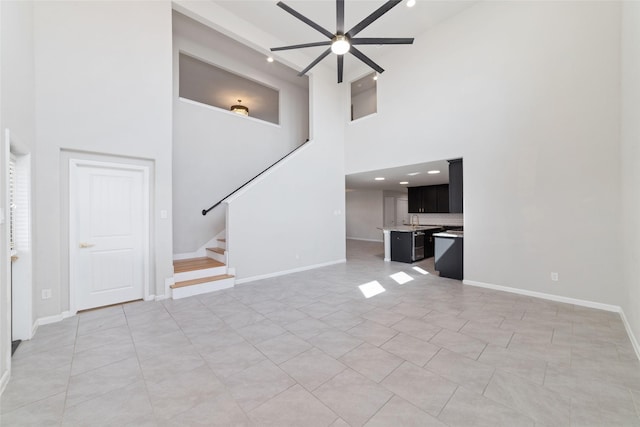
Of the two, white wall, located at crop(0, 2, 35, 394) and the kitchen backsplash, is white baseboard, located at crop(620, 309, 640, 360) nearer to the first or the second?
white wall, located at crop(0, 2, 35, 394)

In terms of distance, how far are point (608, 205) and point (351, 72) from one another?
572 cm

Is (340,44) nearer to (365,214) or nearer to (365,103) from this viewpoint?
(365,103)

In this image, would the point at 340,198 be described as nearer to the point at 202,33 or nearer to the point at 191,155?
the point at 191,155

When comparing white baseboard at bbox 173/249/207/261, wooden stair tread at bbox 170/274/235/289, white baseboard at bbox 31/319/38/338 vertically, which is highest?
white baseboard at bbox 173/249/207/261

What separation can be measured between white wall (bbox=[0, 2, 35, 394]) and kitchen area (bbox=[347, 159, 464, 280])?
5.85 meters

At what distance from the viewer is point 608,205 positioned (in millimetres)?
3334

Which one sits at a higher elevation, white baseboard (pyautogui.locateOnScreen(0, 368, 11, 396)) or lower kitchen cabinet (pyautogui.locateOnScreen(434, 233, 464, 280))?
lower kitchen cabinet (pyautogui.locateOnScreen(434, 233, 464, 280))

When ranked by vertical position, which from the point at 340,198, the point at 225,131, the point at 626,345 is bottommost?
the point at 626,345

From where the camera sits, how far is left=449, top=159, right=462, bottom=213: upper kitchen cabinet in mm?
4754

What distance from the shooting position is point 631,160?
107 inches

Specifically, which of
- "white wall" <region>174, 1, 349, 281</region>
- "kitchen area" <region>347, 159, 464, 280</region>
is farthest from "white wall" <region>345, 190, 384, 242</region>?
"white wall" <region>174, 1, 349, 281</region>

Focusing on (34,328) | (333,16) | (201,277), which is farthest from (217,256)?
(333,16)

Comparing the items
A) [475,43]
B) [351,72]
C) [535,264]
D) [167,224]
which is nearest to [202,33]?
[351,72]

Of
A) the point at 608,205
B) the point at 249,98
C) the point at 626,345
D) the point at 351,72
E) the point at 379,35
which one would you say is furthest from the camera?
the point at 249,98
